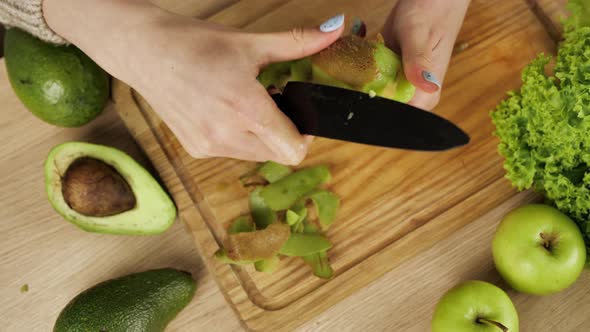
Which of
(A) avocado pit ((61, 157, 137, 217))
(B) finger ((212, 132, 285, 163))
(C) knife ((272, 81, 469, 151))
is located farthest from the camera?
(A) avocado pit ((61, 157, 137, 217))

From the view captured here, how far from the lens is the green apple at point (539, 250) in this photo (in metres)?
1.18

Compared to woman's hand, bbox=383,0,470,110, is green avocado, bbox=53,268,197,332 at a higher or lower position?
lower

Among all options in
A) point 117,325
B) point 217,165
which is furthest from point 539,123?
point 117,325

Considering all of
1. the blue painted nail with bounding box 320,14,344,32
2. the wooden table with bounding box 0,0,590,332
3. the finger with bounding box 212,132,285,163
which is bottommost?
the wooden table with bounding box 0,0,590,332

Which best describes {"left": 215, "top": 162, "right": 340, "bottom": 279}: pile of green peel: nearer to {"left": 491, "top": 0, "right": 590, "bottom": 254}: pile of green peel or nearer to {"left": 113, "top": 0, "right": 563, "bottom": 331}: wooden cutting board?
{"left": 113, "top": 0, "right": 563, "bottom": 331}: wooden cutting board

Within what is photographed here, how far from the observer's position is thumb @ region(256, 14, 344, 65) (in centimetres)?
100

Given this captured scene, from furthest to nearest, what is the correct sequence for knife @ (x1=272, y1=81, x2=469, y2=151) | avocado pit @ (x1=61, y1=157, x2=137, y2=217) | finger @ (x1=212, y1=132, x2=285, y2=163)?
1. avocado pit @ (x1=61, y1=157, x2=137, y2=217)
2. finger @ (x1=212, y1=132, x2=285, y2=163)
3. knife @ (x1=272, y1=81, x2=469, y2=151)

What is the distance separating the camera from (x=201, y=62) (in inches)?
39.4

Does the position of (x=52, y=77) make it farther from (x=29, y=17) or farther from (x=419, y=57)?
(x=419, y=57)

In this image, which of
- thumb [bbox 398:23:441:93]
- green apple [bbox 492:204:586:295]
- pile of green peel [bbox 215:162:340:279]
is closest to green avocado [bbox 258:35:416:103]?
thumb [bbox 398:23:441:93]

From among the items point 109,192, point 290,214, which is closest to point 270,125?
point 290,214

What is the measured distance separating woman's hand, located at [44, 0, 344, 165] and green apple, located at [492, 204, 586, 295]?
46cm

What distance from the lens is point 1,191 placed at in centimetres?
132

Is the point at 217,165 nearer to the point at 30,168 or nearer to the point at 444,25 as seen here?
the point at 30,168
